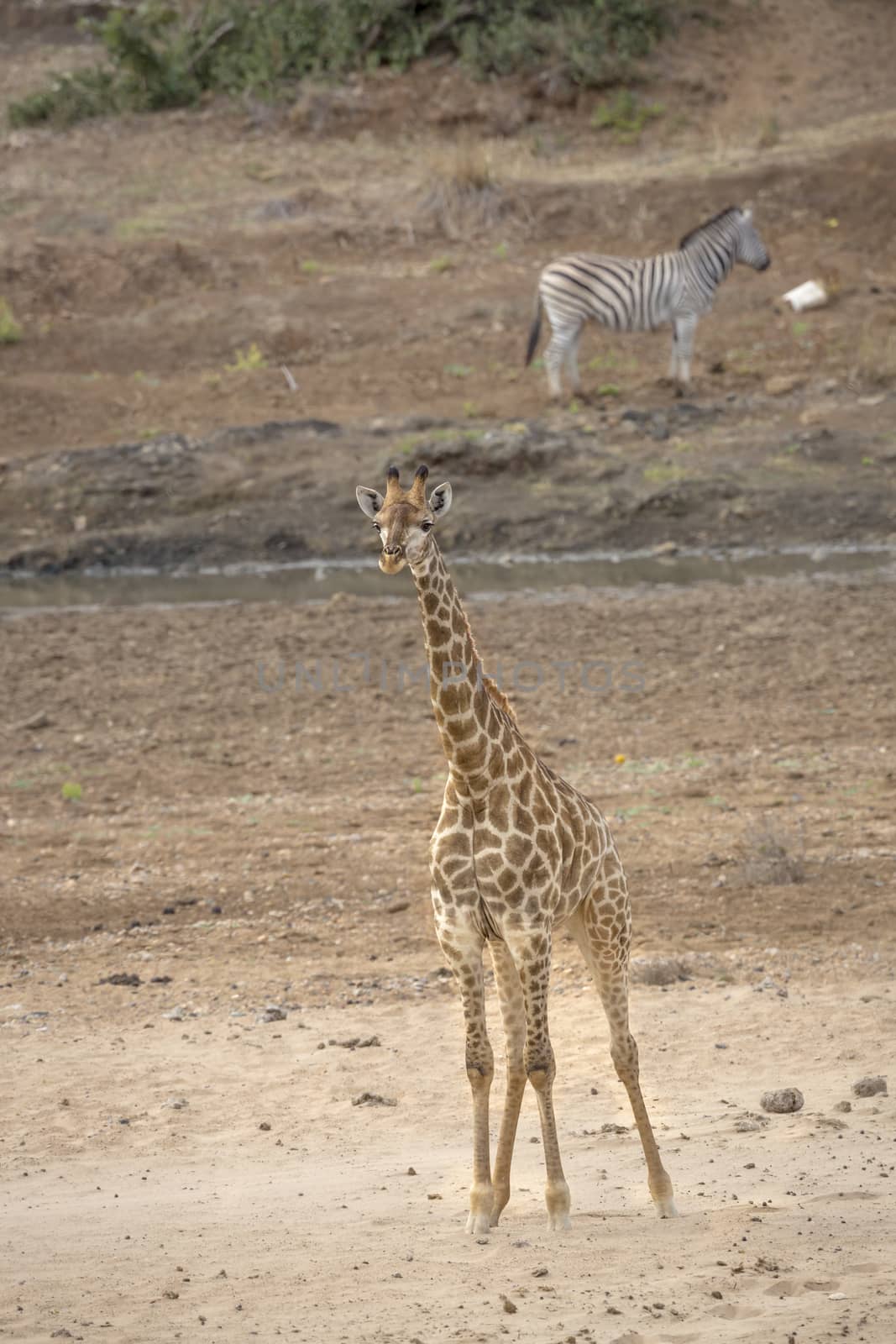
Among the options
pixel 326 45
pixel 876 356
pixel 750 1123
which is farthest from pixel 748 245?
pixel 750 1123

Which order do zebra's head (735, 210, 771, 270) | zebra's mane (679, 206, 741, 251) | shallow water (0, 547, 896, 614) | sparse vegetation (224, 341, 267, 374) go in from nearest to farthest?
1. shallow water (0, 547, 896, 614)
2. zebra's mane (679, 206, 741, 251)
3. zebra's head (735, 210, 771, 270)
4. sparse vegetation (224, 341, 267, 374)

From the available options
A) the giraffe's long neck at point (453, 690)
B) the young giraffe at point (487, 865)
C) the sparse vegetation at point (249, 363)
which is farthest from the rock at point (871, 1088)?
the sparse vegetation at point (249, 363)

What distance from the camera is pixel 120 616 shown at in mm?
16078

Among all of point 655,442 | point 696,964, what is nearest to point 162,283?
point 655,442

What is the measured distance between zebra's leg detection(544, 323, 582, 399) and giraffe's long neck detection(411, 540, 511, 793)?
15730mm

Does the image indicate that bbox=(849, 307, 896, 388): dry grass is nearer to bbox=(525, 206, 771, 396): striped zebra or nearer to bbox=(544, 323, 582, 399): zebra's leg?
bbox=(525, 206, 771, 396): striped zebra

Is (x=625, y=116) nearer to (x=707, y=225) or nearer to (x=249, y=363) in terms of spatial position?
(x=707, y=225)

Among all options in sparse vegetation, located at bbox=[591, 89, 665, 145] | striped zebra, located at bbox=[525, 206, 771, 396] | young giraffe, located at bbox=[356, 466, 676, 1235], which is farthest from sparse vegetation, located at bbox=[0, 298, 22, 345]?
young giraffe, located at bbox=[356, 466, 676, 1235]

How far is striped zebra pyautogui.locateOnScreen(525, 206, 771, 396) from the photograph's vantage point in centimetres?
2142

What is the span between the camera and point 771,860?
374 inches

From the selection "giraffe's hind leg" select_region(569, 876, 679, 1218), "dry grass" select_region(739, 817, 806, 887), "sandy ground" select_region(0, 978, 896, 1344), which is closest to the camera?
"sandy ground" select_region(0, 978, 896, 1344)

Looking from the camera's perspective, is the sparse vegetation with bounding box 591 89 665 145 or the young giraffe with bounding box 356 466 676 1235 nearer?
the young giraffe with bounding box 356 466 676 1235

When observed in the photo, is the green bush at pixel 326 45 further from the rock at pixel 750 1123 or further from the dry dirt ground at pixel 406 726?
the rock at pixel 750 1123

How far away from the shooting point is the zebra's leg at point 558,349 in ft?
69.7
